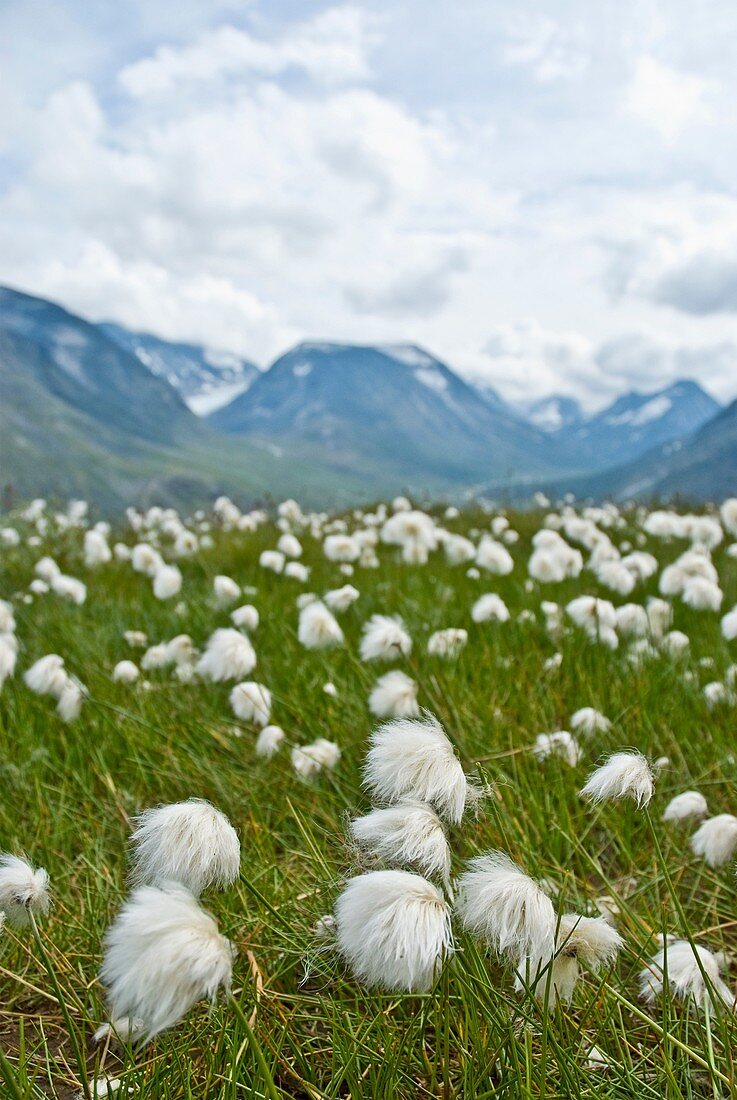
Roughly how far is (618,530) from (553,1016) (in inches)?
385

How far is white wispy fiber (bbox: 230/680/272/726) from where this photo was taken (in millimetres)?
3500

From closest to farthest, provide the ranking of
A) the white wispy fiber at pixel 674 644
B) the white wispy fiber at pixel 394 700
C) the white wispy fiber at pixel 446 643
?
the white wispy fiber at pixel 394 700
the white wispy fiber at pixel 446 643
the white wispy fiber at pixel 674 644

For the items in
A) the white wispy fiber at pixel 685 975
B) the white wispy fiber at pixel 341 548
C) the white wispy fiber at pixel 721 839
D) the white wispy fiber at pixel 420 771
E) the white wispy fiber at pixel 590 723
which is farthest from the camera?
the white wispy fiber at pixel 341 548

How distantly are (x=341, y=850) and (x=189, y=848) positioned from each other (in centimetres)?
38

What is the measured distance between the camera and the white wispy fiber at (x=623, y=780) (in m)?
1.54

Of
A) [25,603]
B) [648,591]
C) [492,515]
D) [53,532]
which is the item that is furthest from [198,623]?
[492,515]

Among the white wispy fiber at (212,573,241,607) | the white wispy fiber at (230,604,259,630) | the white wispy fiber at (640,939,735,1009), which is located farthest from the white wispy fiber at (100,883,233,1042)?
the white wispy fiber at (212,573,241,607)

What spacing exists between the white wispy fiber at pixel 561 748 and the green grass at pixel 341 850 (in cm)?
5

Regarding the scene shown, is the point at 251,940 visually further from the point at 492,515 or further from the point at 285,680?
the point at 492,515

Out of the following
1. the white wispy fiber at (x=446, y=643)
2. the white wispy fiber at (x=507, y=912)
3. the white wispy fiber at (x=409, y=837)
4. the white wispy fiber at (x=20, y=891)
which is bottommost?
the white wispy fiber at (x=20, y=891)

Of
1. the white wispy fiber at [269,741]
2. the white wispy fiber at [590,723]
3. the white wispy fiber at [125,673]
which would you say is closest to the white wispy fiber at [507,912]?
the white wispy fiber at [269,741]

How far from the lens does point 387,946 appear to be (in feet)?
4.33

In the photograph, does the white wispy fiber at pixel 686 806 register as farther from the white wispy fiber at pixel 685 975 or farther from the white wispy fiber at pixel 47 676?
the white wispy fiber at pixel 47 676

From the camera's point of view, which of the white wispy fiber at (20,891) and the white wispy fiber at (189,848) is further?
the white wispy fiber at (20,891)
